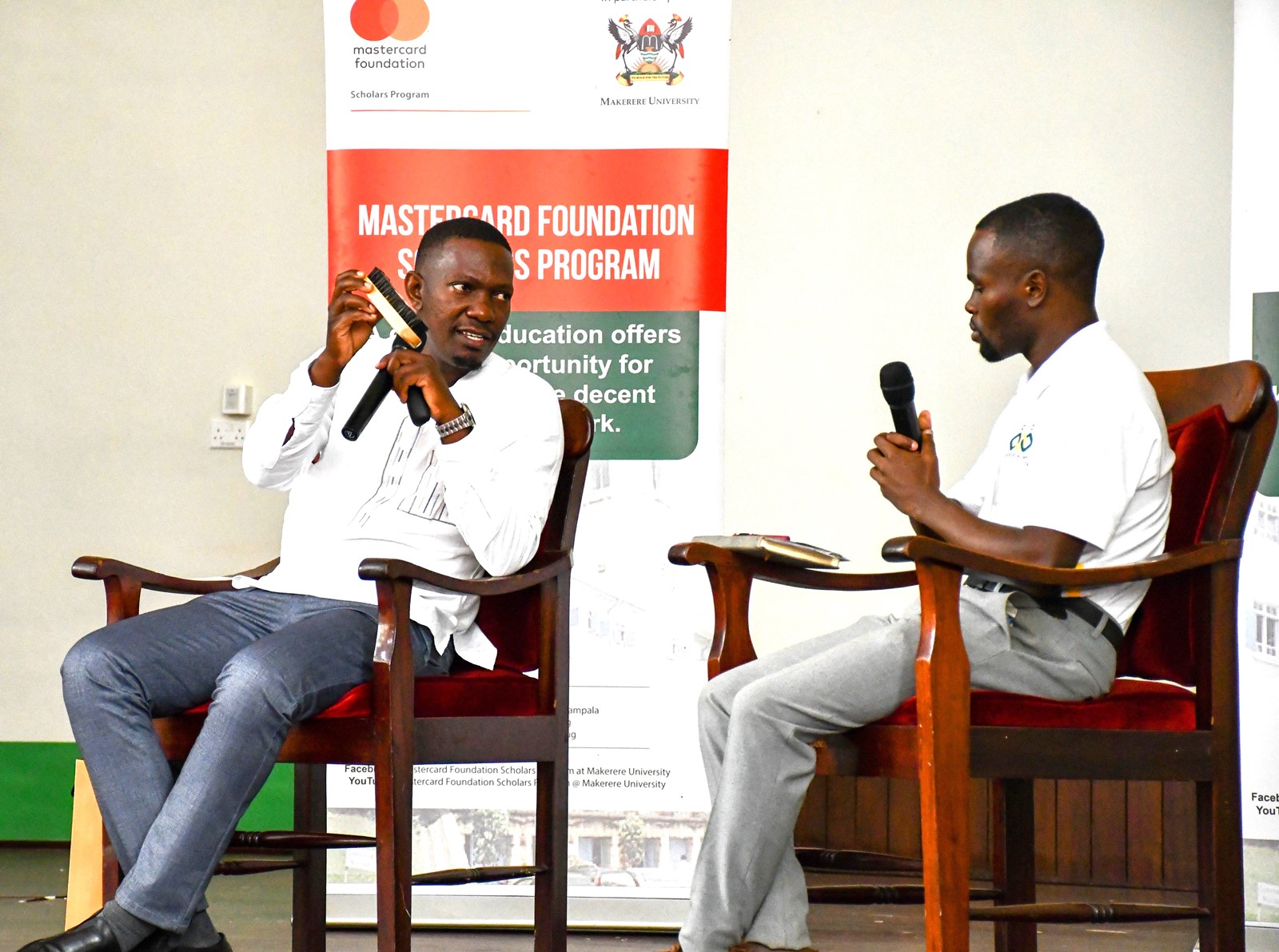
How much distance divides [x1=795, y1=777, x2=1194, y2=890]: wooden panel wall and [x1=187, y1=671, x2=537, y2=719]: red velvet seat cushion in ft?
6.10

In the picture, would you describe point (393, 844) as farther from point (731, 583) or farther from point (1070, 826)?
point (1070, 826)

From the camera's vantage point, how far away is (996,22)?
4.10m

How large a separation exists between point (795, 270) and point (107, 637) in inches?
100

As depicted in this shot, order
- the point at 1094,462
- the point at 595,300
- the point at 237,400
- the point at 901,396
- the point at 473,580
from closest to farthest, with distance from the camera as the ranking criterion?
the point at 1094,462, the point at 901,396, the point at 473,580, the point at 595,300, the point at 237,400

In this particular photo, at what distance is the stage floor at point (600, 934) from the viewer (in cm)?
302

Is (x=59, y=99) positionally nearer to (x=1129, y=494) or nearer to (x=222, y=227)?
(x=222, y=227)

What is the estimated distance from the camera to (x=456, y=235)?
2604 millimetres

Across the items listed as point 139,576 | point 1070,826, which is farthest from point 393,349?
point 1070,826

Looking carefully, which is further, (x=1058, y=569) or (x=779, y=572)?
(x=779, y=572)

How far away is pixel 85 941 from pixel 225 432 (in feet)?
8.60

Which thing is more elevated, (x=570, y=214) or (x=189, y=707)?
(x=570, y=214)

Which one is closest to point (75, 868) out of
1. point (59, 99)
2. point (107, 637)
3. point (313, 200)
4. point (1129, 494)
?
point (107, 637)

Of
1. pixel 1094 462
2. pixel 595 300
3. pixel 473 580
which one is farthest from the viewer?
pixel 595 300

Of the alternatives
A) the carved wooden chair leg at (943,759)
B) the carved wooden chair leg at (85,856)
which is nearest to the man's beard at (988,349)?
the carved wooden chair leg at (943,759)
